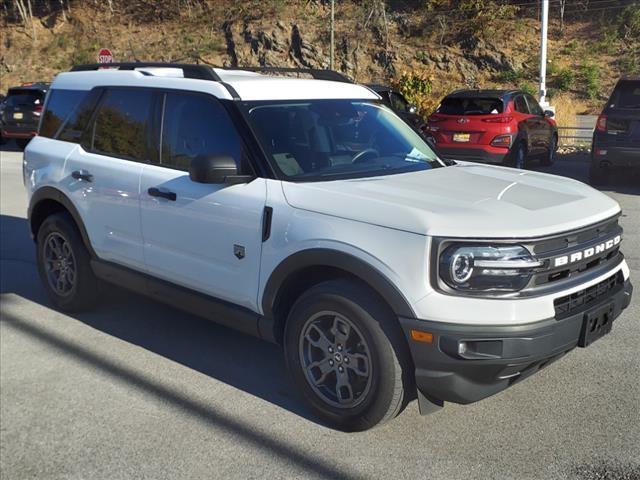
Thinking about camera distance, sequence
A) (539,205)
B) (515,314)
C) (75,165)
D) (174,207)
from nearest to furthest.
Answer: (515,314), (539,205), (174,207), (75,165)

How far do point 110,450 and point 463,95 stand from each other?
1110 centimetres

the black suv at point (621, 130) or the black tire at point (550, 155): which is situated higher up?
the black suv at point (621, 130)

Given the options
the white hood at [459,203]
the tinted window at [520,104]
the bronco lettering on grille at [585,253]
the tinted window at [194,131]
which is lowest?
the tinted window at [520,104]

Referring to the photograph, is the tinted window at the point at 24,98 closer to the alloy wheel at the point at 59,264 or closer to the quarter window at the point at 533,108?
the quarter window at the point at 533,108

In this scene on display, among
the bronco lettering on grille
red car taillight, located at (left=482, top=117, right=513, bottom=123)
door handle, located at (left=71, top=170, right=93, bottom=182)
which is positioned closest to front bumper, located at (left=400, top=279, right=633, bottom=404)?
the bronco lettering on grille

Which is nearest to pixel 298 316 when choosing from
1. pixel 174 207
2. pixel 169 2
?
pixel 174 207

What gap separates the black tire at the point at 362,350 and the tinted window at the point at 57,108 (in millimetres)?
2873

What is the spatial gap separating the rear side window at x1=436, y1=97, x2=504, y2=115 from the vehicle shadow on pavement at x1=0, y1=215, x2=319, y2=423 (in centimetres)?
863

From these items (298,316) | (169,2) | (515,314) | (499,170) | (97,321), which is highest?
(169,2)

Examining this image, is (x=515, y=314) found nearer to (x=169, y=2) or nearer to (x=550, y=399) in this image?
(x=550, y=399)

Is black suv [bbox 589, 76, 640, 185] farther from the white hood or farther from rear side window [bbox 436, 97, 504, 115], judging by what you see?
the white hood

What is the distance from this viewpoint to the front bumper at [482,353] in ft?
10.2

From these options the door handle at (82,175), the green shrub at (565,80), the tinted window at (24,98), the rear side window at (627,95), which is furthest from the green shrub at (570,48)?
the door handle at (82,175)

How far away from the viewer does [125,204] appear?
15.6 feet
